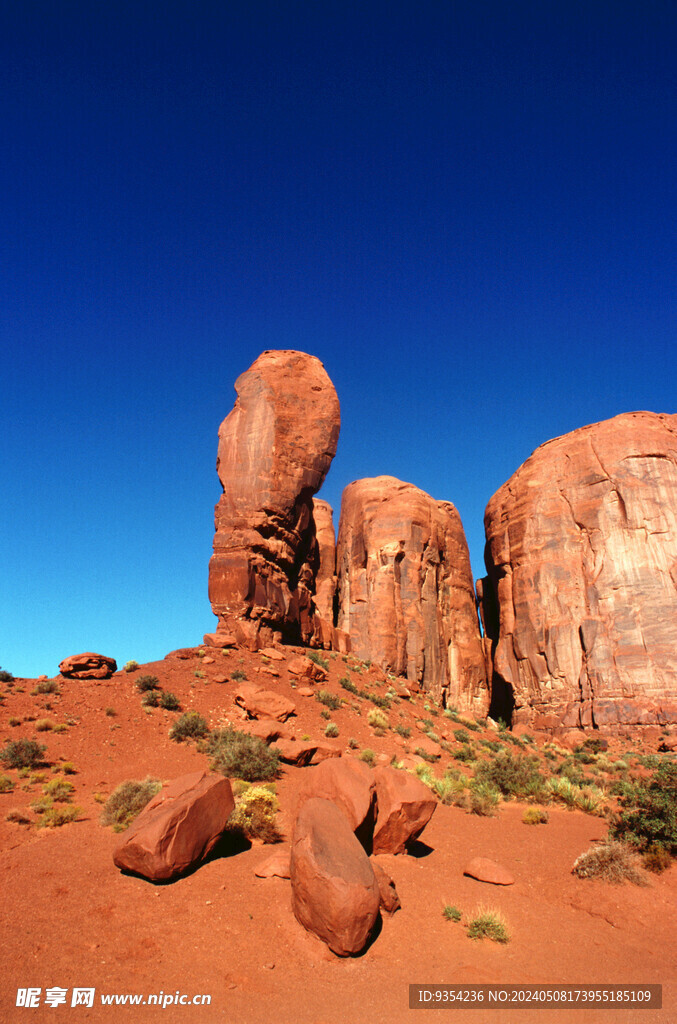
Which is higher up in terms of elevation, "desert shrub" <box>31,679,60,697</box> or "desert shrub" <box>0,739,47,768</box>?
"desert shrub" <box>31,679,60,697</box>

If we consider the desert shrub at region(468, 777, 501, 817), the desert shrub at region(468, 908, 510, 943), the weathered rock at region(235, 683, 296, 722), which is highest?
the weathered rock at region(235, 683, 296, 722)

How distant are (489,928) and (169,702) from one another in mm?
13047

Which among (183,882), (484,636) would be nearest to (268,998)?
(183,882)

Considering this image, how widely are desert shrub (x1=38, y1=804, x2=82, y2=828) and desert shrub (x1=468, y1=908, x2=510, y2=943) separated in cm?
731

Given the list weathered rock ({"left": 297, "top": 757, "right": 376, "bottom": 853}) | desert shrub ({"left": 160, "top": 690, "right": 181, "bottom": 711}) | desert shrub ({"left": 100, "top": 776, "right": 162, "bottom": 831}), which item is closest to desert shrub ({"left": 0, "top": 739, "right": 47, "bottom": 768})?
desert shrub ({"left": 100, "top": 776, "right": 162, "bottom": 831})

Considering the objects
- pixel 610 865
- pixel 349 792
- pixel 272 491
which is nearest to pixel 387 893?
pixel 349 792

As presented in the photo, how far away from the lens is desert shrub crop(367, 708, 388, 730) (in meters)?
21.4

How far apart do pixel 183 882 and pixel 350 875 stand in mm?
2656

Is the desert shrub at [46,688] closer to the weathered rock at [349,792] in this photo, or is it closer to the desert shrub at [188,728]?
the desert shrub at [188,728]

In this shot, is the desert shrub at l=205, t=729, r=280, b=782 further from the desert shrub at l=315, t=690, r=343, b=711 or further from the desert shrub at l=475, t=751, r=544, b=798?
the desert shrub at l=315, t=690, r=343, b=711

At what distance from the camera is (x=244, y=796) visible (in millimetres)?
10445

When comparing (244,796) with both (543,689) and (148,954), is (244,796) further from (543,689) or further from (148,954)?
(543,689)

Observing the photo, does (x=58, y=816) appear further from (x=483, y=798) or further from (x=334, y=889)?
(x=483, y=798)

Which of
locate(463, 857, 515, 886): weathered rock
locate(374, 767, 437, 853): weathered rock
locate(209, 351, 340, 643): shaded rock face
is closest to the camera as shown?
locate(463, 857, 515, 886): weathered rock
